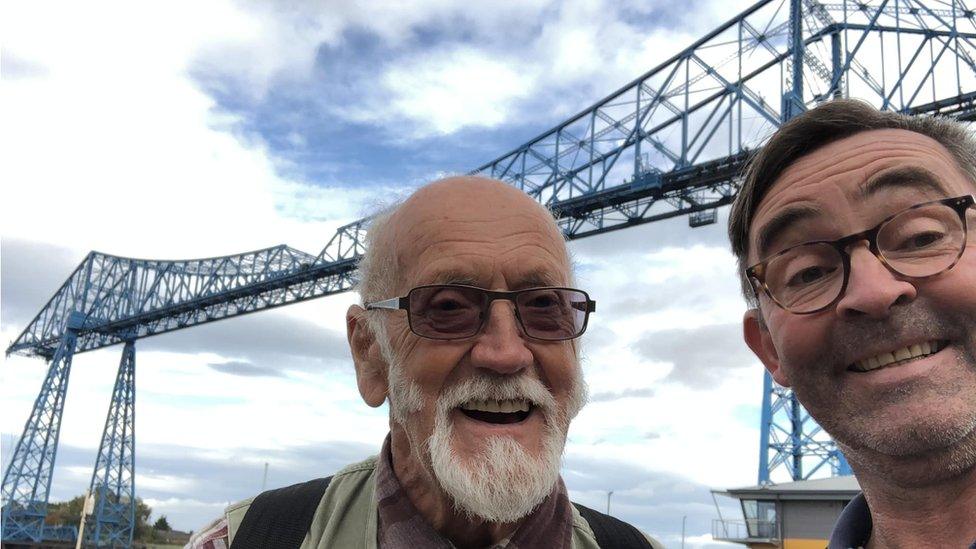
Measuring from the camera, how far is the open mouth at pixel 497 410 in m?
1.95

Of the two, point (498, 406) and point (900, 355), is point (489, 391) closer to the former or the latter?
point (498, 406)

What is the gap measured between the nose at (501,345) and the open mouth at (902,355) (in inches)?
30.5

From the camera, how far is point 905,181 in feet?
5.96

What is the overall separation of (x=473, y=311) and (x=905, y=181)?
1.07 m

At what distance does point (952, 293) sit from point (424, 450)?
1258 millimetres

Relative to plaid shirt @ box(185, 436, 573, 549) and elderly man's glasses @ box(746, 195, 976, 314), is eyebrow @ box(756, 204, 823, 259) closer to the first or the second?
elderly man's glasses @ box(746, 195, 976, 314)

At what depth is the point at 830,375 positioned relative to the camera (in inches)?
70.0

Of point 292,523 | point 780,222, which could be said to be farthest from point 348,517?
point 780,222

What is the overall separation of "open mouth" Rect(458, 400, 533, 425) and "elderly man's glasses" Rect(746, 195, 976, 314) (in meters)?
0.70

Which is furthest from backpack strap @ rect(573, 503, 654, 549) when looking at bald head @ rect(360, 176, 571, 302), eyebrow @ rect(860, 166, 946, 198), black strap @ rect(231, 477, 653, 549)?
eyebrow @ rect(860, 166, 946, 198)

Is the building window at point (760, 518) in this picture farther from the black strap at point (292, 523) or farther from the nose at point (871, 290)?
the nose at point (871, 290)

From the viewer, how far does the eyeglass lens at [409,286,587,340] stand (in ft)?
6.47

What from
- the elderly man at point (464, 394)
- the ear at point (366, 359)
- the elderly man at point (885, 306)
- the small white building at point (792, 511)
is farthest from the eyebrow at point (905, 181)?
the small white building at point (792, 511)

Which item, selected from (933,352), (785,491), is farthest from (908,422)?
(785,491)
